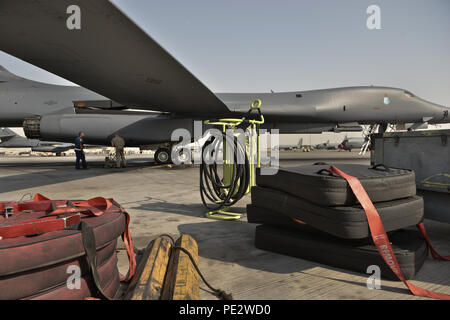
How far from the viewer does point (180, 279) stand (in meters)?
1.76

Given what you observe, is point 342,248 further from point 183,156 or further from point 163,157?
point 163,157

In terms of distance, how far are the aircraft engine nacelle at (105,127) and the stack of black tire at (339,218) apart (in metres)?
10.1

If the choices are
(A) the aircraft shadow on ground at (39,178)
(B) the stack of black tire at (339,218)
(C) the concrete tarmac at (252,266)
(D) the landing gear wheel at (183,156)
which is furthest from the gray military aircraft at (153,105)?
(B) the stack of black tire at (339,218)

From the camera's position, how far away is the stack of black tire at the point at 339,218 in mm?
2049

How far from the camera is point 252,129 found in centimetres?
436

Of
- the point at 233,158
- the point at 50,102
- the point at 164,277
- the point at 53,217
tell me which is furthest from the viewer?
the point at 50,102

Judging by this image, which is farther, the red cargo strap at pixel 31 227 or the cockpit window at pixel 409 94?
the cockpit window at pixel 409 94

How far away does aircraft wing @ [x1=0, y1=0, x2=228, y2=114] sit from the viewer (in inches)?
161

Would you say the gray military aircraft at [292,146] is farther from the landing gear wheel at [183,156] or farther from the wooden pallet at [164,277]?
the wooden pallet at [164,277]

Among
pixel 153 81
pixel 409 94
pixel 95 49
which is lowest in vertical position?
pixel 153 81

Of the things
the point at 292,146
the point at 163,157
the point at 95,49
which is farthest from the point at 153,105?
the point at 292,146

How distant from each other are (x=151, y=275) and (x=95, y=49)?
5.34m

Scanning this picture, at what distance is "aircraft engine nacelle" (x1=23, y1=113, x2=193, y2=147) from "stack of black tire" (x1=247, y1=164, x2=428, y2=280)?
398 inches

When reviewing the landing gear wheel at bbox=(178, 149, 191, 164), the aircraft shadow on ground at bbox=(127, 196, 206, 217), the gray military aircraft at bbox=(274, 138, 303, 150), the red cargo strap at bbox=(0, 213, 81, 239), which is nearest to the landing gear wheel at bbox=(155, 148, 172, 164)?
the landing gear wheel at bbox=(178, 149, 191, 164)
